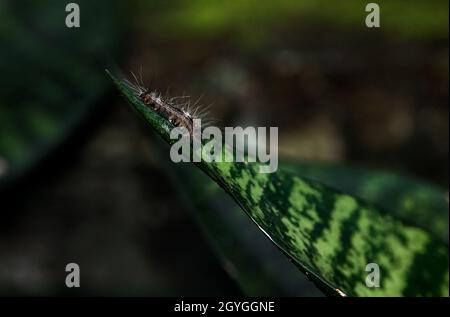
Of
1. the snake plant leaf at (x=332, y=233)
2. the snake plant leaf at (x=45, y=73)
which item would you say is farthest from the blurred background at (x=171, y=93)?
the snake plant leaf at (x=332, y=233)

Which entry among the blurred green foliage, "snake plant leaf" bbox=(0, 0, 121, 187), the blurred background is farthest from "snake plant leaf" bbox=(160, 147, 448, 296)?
the blurred green foliage

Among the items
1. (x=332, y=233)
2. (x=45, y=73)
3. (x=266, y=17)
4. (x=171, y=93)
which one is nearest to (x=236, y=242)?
(x=332, y=233)

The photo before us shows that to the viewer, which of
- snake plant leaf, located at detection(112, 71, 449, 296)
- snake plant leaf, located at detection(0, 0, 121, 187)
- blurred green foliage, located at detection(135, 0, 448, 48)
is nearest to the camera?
snake plant leaf, located at detection(112, 71, 449, 296)

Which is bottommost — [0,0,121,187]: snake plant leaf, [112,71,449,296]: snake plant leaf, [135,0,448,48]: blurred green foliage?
[112,71,449,296]: snake plant leaf

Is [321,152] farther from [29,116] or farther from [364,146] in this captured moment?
[29,116]

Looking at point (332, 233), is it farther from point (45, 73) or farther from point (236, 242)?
point (45, 73)

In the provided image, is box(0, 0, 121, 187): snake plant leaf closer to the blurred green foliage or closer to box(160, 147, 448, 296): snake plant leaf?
box(160, 147, 448, 296): snake plant leaf
